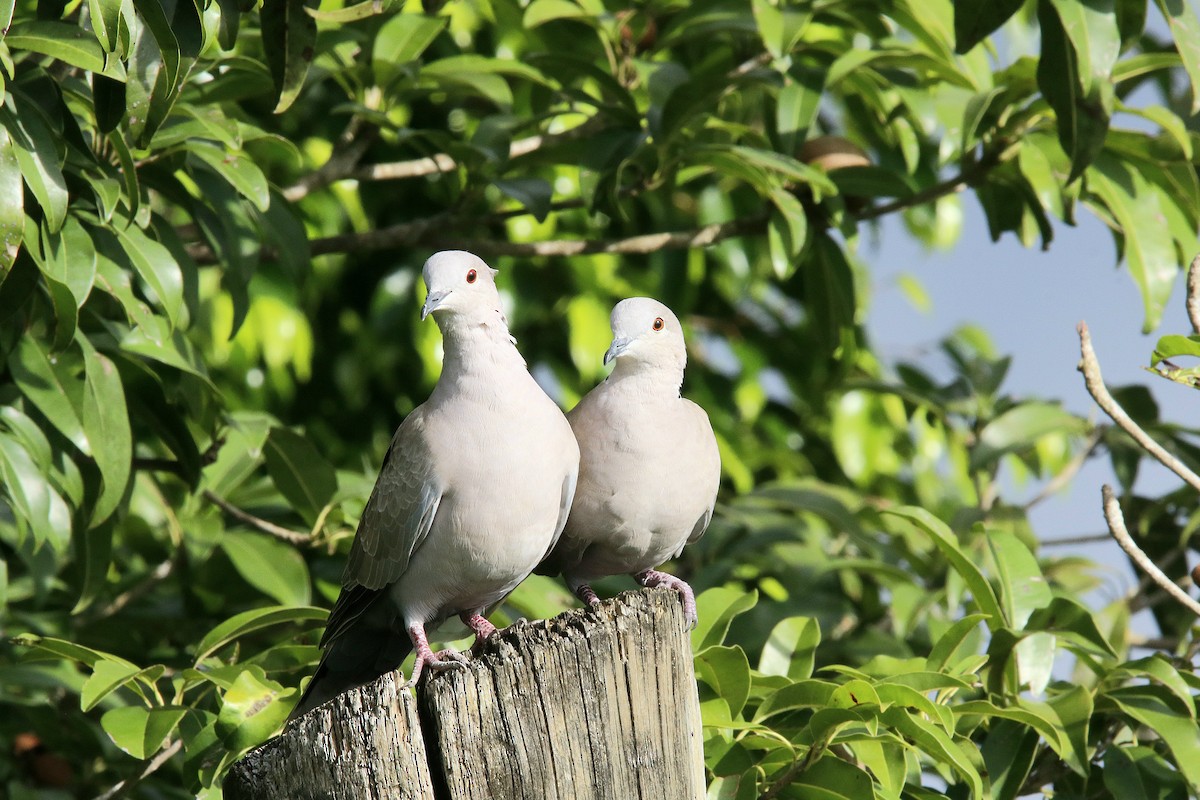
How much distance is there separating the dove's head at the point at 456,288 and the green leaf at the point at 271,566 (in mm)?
1486

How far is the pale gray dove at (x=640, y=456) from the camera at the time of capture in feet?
9.48

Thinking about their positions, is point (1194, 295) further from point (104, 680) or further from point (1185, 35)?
point (104, 680)

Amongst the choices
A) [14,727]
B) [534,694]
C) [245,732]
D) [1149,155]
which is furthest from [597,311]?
[534,694]

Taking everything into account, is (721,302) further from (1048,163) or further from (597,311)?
(1048,163)

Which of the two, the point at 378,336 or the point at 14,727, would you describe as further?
the point at 378,336

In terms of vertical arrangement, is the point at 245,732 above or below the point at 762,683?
above

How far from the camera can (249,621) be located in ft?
10.7

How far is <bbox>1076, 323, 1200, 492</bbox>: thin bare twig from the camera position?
278 centimetres

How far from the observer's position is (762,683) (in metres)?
3.19

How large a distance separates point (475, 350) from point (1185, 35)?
2.19m

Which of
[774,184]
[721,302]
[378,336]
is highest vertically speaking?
[774,184]

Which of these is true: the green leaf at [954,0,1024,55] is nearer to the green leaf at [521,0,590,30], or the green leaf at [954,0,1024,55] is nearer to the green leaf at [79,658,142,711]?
the green leaf at [521,0,590,30]

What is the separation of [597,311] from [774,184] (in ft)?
5.86

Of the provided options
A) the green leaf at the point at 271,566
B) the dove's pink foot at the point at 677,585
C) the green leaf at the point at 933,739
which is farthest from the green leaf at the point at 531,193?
the green leaf at the point at 933,739
